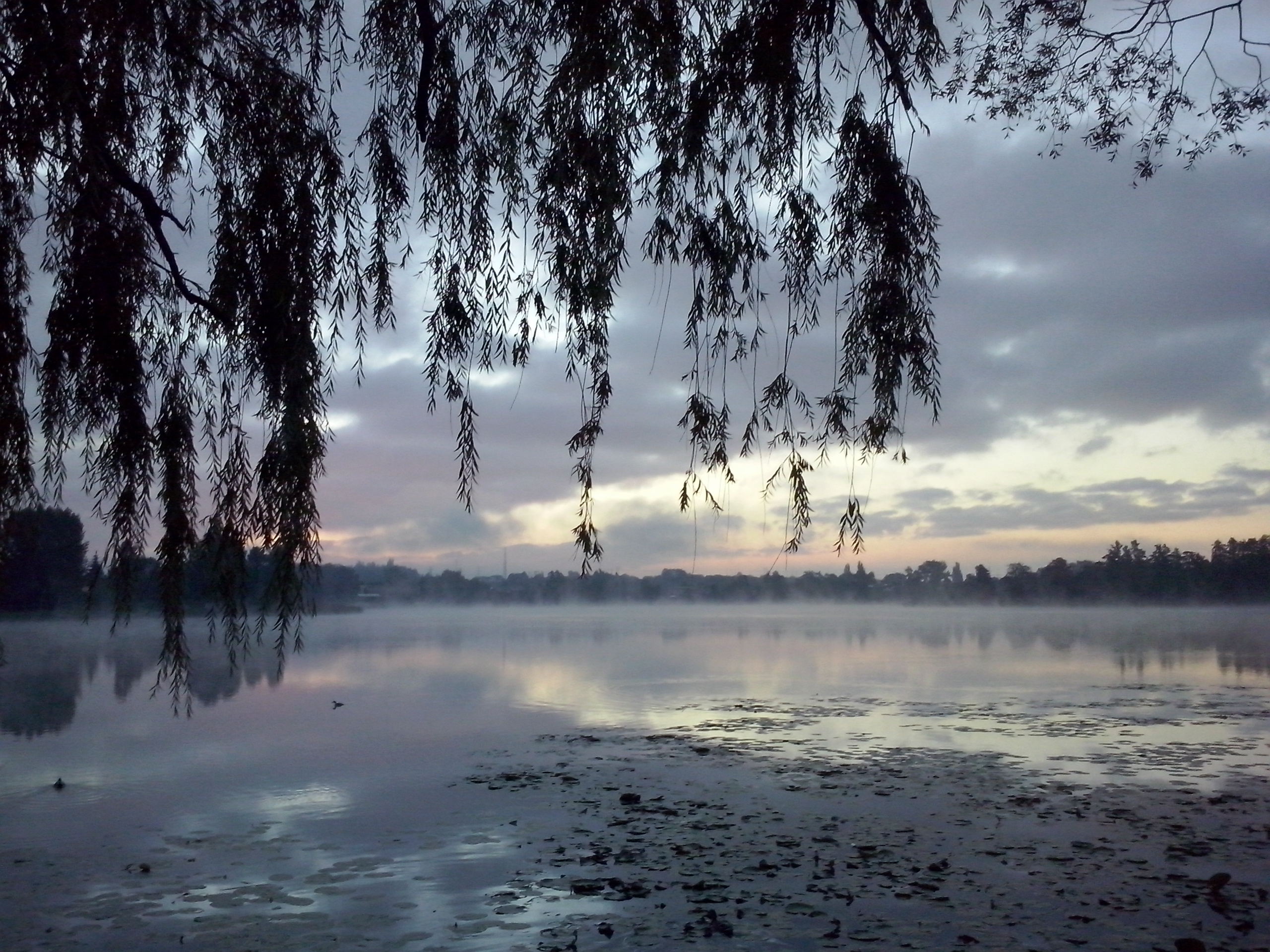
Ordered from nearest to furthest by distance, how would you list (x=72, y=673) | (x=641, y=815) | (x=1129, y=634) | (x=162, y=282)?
(x=162, y=282)
(x=641, y=815)
(x=72, y=673)
(x=1129, y=634)

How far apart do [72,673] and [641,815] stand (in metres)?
13.2

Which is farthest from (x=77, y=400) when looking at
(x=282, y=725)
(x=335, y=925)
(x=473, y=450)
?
(x=282, y=725)

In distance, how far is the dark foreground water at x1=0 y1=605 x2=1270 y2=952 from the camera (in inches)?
157

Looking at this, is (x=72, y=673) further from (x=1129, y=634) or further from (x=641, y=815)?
(x=1129, y=634)

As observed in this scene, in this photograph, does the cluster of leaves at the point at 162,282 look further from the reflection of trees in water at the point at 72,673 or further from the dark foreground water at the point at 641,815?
the reflection of trees in water at the point at 72,673

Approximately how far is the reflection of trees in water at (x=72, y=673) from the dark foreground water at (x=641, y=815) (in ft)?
0.54

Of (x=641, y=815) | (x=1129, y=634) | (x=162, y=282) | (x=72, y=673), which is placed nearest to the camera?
(x=162, y=282)

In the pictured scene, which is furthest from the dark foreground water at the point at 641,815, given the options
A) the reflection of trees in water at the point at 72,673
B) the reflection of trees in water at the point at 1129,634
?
the reflection of trees in water at the point at 1129,634

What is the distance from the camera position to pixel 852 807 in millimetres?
5859

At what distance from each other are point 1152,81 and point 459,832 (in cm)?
512

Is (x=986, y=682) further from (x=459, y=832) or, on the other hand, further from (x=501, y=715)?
(x=459, y=832)

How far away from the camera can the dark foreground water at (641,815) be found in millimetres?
3980

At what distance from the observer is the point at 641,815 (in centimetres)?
576

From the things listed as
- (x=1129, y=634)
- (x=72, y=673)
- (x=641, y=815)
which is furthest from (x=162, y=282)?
(x=1129, y=634)
